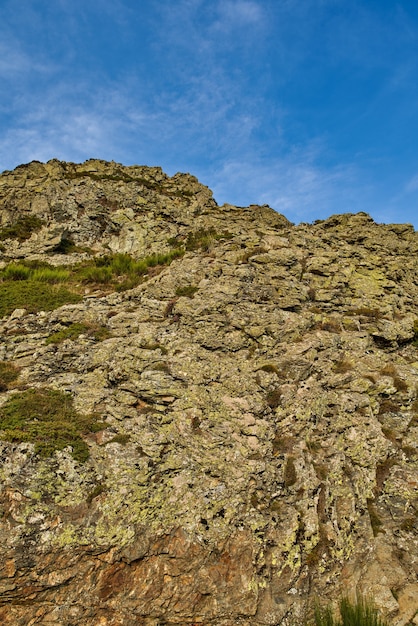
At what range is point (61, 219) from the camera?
34.7 meters

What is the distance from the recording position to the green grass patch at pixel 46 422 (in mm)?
11484

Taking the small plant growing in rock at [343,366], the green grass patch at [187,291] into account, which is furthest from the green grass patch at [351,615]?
the green grass patch at [187,291]

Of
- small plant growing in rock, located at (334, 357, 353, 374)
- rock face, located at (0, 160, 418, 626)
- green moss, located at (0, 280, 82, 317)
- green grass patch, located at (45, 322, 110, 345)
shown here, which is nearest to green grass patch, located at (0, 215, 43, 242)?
rock face, located at (0, 160, 418, 626)

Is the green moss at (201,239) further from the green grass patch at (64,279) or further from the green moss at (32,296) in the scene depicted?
the green moss at (32,296)

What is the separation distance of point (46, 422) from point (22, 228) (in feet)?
88.5

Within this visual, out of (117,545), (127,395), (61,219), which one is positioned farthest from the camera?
(61,219)

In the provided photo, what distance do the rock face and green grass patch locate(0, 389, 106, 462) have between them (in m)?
0.17

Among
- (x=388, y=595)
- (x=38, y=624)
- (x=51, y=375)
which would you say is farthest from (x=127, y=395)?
(x=388, y=595)

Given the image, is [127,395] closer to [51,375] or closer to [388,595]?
[51,375]

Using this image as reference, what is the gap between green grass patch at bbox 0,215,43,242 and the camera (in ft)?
108

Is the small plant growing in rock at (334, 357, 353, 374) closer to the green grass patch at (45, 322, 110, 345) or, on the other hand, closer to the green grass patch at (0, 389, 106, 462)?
the green grass patch at (0, 389, 106, 462)

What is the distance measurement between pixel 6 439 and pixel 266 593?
8870 mm

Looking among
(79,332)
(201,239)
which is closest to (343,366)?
(79,332)

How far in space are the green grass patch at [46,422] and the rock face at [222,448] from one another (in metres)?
0.17
